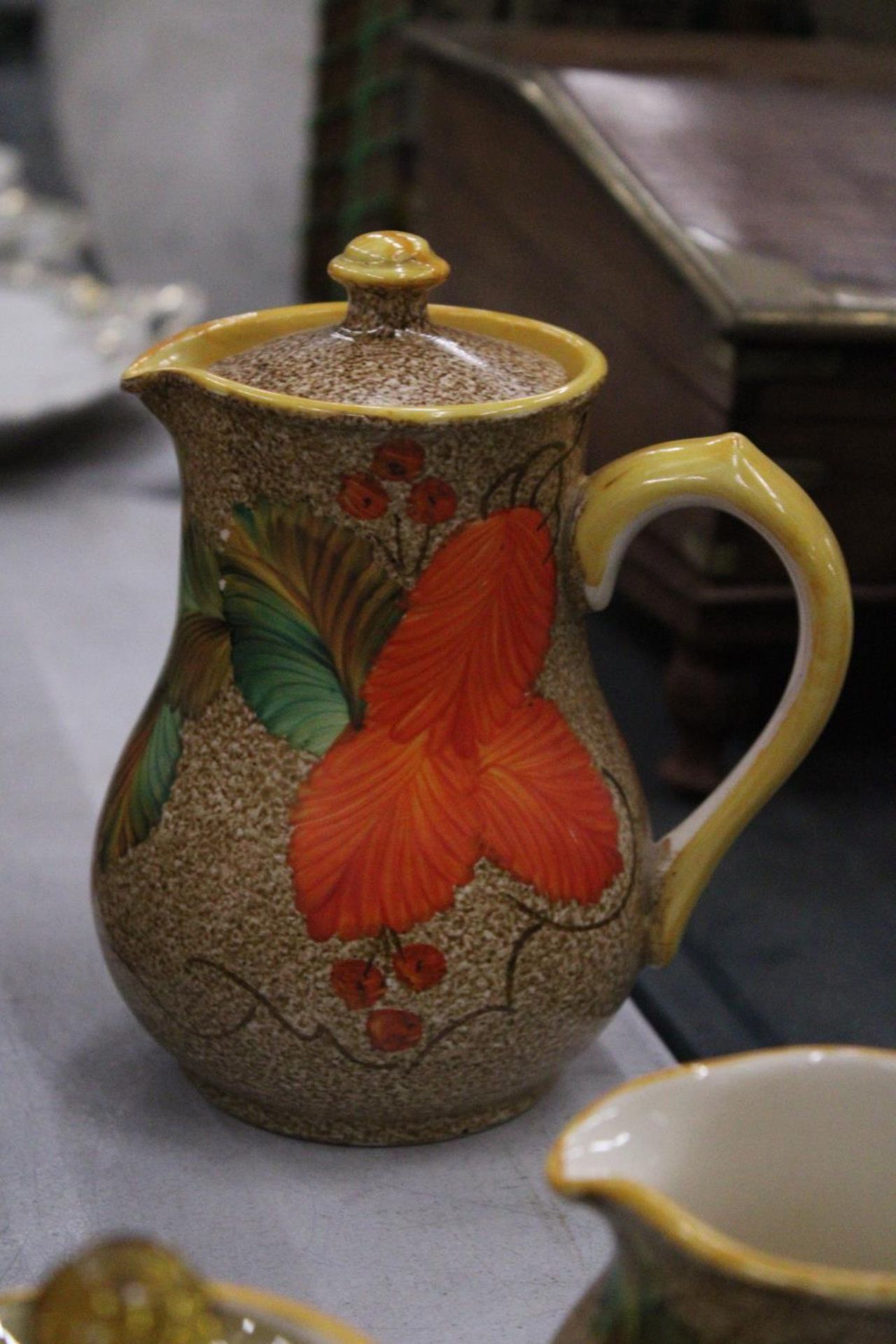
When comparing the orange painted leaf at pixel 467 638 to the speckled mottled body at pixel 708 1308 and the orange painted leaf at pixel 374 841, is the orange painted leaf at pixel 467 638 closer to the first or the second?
the orange painted leaf at pixel 374 841

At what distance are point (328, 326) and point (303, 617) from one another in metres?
0.11

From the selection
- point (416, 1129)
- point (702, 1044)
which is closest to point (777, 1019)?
point (702, 1044)

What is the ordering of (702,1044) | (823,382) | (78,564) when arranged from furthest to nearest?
(78,564), (823,382), (702,1044)

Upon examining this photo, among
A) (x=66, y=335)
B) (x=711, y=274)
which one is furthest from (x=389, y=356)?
A: (x=66, y=335)

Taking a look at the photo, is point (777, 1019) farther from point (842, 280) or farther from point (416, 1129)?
point (842, 280)

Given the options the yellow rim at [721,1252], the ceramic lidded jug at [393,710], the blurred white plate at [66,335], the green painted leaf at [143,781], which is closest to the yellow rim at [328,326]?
the ceramic lidded jug at [393,710]

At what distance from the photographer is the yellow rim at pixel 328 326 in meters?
0.47

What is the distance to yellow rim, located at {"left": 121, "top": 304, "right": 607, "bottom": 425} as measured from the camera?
470 mm

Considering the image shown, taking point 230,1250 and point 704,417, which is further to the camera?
point 704,417

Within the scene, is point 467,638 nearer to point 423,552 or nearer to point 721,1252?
point 423,552

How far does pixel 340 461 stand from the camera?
0.48 metres

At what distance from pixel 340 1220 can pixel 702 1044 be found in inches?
8.4

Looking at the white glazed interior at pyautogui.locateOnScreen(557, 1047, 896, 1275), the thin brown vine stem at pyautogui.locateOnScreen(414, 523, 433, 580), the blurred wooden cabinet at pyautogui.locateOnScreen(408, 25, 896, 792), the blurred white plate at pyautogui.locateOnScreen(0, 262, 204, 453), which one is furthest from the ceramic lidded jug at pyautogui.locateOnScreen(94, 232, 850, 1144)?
the blurred white plate at pyautogui.locateOnScreen(0, 262, 204, 453)

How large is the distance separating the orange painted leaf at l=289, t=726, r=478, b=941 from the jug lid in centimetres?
10
